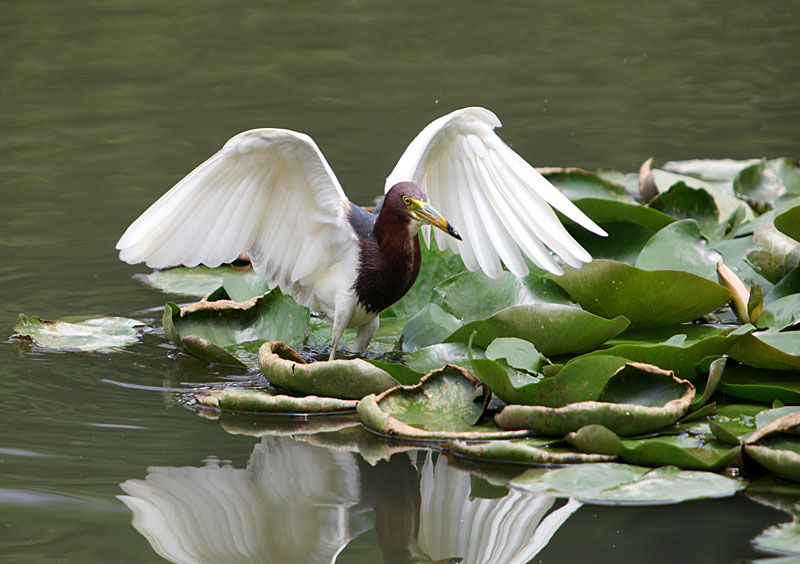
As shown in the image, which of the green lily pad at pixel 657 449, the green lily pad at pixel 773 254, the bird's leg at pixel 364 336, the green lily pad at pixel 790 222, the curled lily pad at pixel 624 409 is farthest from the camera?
the bird's leg at pixel 364 336

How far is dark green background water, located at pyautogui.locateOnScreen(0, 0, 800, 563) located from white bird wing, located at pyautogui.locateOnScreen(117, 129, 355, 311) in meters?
0.52

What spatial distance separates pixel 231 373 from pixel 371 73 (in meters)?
5.83

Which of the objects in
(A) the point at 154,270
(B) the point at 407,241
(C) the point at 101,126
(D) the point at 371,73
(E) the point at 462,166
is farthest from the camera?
(D) the point at 371,73

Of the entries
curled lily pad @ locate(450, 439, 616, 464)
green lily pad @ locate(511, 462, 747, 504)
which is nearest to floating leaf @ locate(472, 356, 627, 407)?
curled lily pad @ locate(450, 439, 616, 464)

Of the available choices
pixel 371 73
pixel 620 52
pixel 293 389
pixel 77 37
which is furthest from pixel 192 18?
pixel 293 389

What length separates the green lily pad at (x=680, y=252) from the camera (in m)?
3.98

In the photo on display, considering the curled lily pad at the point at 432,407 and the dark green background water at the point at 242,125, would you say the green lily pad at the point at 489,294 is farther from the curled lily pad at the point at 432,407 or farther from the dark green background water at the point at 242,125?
the dark green background water at the point at 242,125

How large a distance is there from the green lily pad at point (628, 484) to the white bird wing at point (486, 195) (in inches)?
38.0

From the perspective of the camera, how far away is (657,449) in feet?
9.15

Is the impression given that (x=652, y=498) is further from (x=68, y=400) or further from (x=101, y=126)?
(x=101, y=126)

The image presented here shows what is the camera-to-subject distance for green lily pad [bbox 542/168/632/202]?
17.2 ft

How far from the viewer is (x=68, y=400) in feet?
11.9

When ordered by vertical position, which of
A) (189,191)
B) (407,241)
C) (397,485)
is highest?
(189,191)

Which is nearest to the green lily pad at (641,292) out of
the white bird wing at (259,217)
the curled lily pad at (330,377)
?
the curled lily pad at (330,377)
